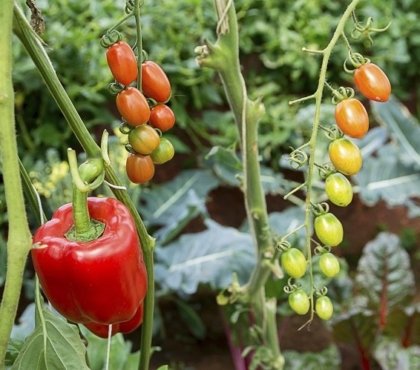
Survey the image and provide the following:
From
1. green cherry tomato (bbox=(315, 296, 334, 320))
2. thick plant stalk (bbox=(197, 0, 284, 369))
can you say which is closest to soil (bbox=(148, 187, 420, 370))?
thick plant stalk (bbox=(197, 0, 284, 369))

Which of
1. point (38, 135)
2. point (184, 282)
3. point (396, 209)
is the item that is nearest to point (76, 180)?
point (184, 282)

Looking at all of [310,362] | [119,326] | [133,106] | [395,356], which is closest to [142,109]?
[133,106]

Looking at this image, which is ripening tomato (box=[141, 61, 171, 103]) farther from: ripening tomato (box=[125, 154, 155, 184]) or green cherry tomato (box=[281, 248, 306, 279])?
green cherry tomato (box=[281, 248, 306, 279])

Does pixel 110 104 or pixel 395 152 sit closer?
pixel 395 152

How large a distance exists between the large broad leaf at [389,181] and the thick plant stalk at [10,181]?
1.27 metres

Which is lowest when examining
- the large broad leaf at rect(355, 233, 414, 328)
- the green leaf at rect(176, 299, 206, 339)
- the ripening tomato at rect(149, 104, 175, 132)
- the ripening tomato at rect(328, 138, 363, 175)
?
the green leaf at rect(176, 299, 206, 339)

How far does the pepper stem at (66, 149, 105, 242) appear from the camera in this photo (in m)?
0.60

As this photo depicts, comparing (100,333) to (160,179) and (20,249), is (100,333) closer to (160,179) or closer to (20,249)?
(20,249)

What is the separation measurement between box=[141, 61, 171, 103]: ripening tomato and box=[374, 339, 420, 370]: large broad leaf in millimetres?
702

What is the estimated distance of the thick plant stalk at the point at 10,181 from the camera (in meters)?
0.56

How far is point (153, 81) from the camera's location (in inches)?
29.6

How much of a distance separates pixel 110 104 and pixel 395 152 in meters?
0.73

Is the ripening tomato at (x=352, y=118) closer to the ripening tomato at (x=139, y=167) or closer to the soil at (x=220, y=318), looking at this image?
the ripening tomato at (x=139, y=167)

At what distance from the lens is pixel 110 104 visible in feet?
6.79
